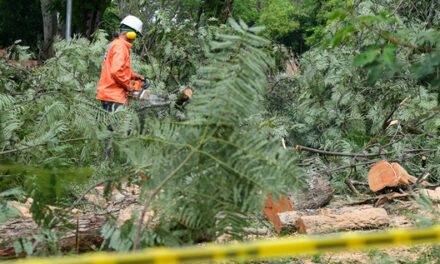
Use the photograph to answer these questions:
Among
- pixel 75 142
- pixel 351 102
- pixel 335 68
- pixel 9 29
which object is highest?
pixel 9 29

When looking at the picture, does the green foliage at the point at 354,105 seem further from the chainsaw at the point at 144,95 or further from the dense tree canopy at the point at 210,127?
the chainsaw at the point at 144,95

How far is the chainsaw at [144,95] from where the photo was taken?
263 inches

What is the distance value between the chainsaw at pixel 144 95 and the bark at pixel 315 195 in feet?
6.90

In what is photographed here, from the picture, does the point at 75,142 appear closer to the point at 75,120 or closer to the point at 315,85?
the point at 75,120

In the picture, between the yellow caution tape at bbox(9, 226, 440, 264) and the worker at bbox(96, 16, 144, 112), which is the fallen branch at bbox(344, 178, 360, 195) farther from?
the yellow caution tape at bbox(9, 226, 440, 264)

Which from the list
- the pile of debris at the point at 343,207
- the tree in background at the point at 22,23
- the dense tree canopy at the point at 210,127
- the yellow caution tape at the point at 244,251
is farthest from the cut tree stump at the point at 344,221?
the tree in background at the point at 22,23

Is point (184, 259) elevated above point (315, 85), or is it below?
below

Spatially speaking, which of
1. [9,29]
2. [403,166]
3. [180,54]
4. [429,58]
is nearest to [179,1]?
[9,29]

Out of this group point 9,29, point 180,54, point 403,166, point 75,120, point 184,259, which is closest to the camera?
point 184,259

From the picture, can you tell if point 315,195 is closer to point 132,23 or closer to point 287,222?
point 287,222

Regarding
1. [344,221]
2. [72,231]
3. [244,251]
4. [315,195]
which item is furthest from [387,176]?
[244,251]

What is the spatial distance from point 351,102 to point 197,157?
5.40 m

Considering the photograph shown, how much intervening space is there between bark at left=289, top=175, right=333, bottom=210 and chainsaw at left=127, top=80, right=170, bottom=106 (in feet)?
6.90

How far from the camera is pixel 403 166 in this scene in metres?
6.23
